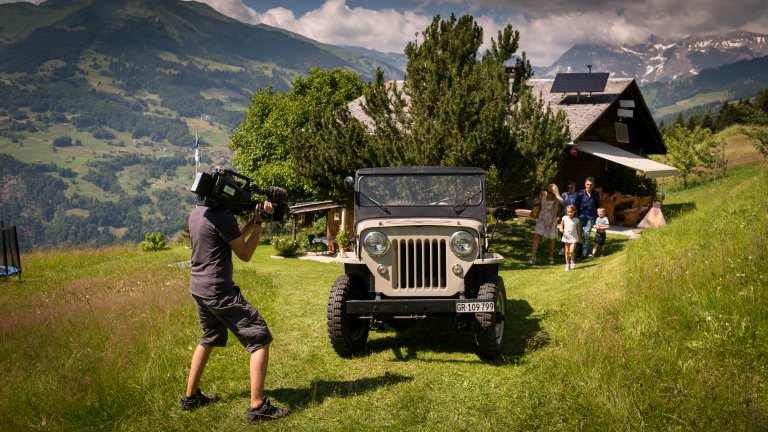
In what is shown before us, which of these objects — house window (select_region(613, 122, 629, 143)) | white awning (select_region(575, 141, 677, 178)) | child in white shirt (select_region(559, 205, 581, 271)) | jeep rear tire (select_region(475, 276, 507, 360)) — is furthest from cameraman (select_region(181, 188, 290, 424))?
house window (select_region(613, 122, 629, 143))

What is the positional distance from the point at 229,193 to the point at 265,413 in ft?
5.94

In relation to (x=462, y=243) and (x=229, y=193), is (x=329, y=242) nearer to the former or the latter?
(x=462, y=243)

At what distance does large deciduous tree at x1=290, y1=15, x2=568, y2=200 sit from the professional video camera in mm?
8187

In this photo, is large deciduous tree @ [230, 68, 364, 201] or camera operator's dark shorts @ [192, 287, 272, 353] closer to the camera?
camera operator's dark shorts @ [192, 287, 272, 353]

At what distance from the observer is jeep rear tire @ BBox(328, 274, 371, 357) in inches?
247

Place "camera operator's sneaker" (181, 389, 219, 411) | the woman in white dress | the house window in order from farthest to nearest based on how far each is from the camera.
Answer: the house window → the woman in white dress → "camera operator's sneaker" (181, 389, 219, 411)

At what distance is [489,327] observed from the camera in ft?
19.7

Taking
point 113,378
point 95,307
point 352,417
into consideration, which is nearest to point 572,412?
point 352,417

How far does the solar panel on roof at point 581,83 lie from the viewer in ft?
73.6

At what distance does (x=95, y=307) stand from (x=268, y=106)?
3446 cm

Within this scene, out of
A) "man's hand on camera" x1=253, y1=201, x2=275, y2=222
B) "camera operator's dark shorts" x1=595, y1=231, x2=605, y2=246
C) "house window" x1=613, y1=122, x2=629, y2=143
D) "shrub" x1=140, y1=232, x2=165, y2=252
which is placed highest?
"house window" x1=613, y1=122, x2=629, y2=143

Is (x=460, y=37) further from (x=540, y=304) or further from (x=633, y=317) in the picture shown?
(x=633, y=317)

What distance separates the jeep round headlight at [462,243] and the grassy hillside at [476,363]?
1197 mm

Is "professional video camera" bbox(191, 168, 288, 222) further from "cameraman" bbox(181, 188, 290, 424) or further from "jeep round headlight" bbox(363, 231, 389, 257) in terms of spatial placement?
"jeep round headlight" bbox(363, 231, 389, 257)
